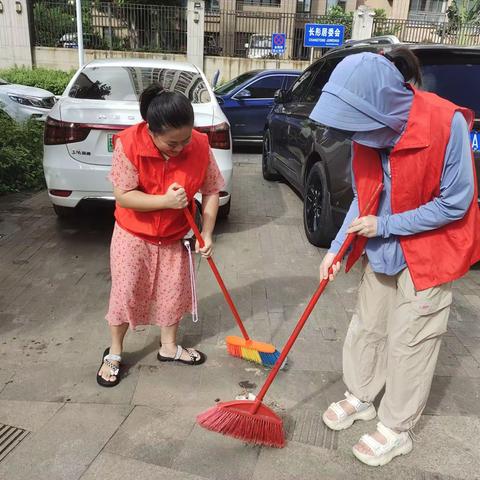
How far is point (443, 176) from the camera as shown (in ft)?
6.22

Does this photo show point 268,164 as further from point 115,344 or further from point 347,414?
point 347,414

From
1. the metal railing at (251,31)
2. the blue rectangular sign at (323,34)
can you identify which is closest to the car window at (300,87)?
the blue rectangular sign at (323,34)

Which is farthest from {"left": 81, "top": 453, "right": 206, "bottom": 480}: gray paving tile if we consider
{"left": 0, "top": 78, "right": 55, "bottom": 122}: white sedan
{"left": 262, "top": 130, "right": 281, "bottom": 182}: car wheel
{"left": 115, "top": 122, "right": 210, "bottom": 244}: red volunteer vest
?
{"left": 0, "top": 78, "right": 55, "bottom": 122}: white sedan

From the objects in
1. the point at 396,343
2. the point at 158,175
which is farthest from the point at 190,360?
the point at 396,343

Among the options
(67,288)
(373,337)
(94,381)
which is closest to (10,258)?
(67,288)

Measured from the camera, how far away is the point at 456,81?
3768mm

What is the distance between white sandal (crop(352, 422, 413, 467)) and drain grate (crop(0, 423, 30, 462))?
1.51 metres

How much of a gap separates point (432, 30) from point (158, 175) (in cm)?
2172

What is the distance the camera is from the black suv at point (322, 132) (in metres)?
3.75

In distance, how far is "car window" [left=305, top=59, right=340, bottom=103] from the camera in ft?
17.1

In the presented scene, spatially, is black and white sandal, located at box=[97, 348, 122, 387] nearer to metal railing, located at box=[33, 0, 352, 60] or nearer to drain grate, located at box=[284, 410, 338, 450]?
drain grate, located at box=[284, 410, 338, 450]

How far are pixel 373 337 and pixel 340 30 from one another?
16357 millimetres

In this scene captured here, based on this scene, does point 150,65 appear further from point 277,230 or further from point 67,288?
point 67,288

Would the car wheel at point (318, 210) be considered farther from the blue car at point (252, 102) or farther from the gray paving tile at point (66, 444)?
the blue car at point (252, 102)
